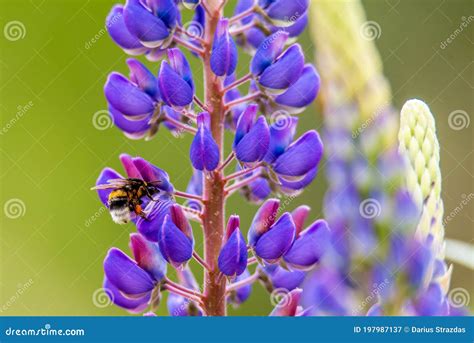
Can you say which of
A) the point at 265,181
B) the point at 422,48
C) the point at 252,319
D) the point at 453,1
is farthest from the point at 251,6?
the point at 422,48

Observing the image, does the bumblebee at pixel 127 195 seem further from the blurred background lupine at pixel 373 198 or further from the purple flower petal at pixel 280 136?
the blurred background lupine at pixel 373 198

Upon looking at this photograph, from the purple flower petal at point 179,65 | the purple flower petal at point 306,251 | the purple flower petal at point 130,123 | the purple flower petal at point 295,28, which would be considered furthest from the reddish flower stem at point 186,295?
the purple flower petal at point 295,28

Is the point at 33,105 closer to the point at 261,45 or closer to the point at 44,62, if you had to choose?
the point at 44,62

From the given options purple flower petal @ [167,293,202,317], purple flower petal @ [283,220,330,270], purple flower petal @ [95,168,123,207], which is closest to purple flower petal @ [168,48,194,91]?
purple flower petal @ [95,168,123,207]

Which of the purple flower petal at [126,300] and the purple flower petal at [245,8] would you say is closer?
the purple flower petal at [126,300]

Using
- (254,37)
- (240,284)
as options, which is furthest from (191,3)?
(240,284)

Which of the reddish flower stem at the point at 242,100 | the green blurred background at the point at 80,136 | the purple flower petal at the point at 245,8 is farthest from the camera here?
the green blurred background at the point at 80,136
